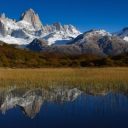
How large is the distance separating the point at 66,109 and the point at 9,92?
8.65 meters

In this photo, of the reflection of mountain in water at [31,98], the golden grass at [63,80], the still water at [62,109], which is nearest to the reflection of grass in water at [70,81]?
the golden grass at [63,80]

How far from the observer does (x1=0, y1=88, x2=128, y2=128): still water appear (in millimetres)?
18656

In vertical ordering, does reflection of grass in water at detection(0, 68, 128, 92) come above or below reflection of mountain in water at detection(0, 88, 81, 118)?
above

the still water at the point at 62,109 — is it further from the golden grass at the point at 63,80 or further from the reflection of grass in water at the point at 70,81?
the golden grass at the point at 63,80

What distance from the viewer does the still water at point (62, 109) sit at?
18656 millimetres

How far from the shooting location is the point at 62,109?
75.0ft

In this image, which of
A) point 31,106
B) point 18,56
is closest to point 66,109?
point 31,106

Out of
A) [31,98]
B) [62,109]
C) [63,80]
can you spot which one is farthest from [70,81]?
[62,109]

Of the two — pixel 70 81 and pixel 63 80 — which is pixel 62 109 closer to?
pixel 70 81

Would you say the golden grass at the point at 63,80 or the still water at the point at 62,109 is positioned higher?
the golden grass at the point at 63,80

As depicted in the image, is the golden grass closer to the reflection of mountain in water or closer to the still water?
the reflection of mountain in water

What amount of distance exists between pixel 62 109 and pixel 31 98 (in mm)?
4780

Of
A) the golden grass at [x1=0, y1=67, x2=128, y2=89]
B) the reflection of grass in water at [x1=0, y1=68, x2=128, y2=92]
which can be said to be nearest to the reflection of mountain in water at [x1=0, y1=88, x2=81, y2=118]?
the reflection of grass in water at [x1=0, y1=68, x2=128, y2=92]

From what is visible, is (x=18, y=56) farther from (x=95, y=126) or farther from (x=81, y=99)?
(x=95, y=126)
